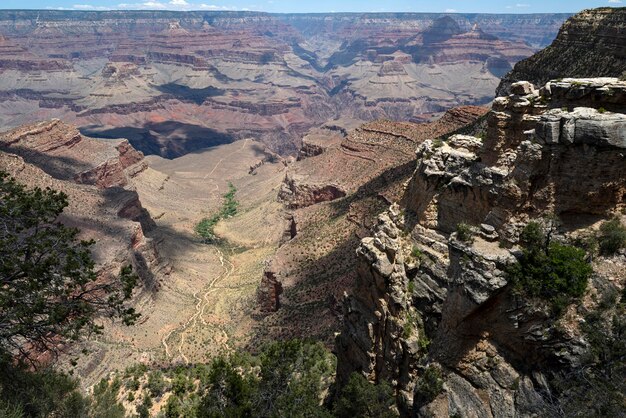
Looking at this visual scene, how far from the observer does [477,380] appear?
54.2 ft

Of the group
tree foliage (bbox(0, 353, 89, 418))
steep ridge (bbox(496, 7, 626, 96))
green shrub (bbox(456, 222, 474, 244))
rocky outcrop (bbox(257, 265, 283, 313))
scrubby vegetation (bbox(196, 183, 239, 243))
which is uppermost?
steep ridge (bbox(496, 7, 626, 96))

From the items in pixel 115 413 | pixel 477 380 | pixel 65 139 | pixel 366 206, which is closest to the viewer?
pixel 477 380

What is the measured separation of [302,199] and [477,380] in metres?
68.5

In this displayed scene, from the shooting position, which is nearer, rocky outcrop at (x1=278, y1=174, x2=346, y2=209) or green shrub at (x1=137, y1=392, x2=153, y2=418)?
green shrub at (x1=137, y1=392, x2=153, y2=418)

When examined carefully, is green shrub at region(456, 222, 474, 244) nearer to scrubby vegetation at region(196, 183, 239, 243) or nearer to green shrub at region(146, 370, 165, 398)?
green shrub at region(146, 370, 165, 398)

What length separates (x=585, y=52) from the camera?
46.8m

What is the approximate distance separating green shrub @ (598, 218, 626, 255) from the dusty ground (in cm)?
3720

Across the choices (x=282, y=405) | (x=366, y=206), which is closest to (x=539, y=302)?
(x=282, y=405)

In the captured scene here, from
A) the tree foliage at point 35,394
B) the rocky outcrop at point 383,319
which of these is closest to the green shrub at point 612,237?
the rocky outcrop at point 383,319

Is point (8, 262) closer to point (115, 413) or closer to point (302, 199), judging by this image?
point (115, 413)

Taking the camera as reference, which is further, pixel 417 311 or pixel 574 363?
pixel 417 311

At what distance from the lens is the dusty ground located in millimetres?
48625

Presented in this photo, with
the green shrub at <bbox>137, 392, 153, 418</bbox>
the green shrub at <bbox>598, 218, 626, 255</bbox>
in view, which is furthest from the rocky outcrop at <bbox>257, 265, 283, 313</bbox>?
the green shrub at <bbox>598, 218, 626, 255</bbox>

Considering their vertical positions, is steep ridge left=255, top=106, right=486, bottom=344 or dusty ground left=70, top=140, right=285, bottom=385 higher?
steep ridge left=255, top=106, right=486, bottom=344
